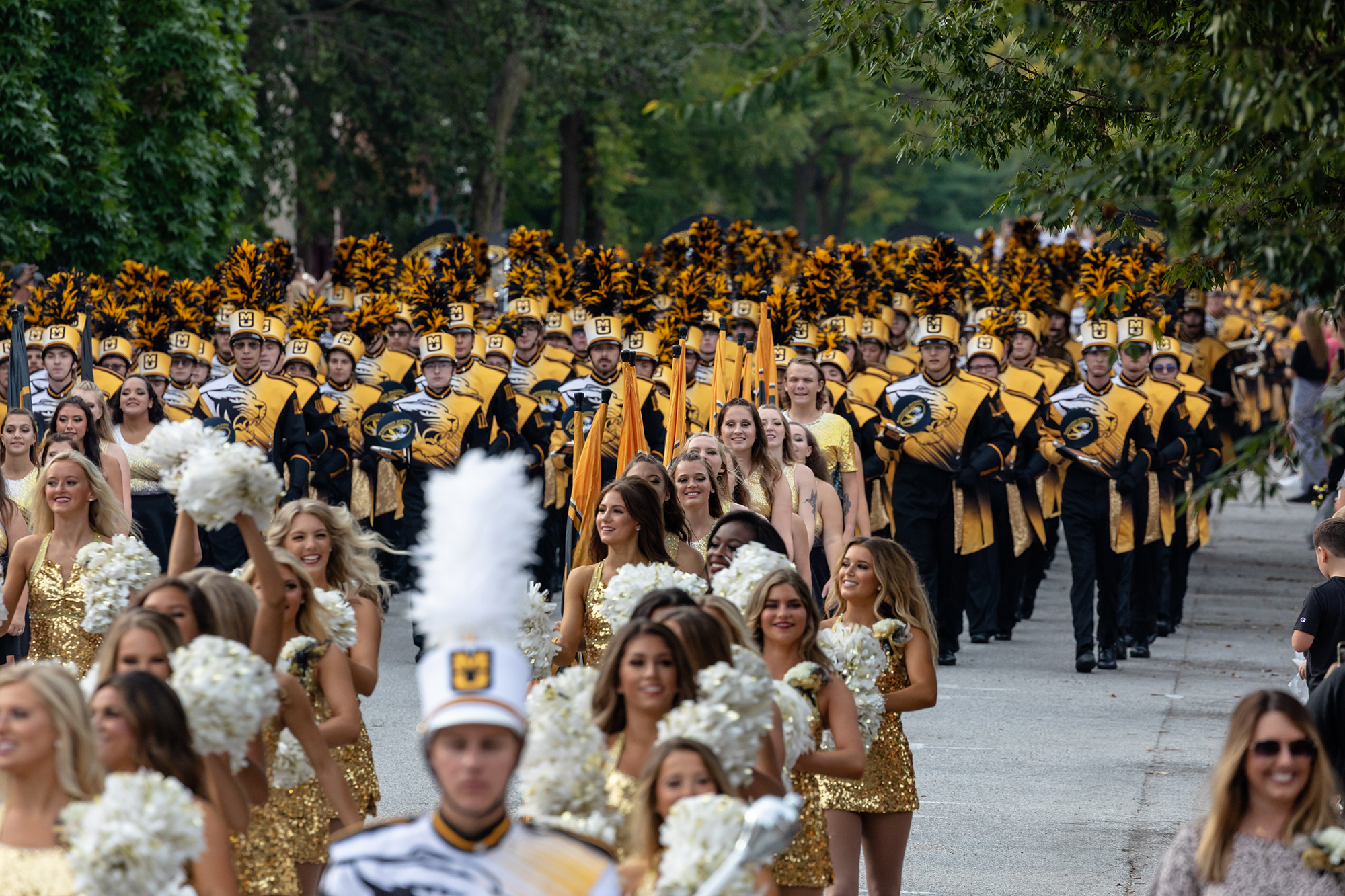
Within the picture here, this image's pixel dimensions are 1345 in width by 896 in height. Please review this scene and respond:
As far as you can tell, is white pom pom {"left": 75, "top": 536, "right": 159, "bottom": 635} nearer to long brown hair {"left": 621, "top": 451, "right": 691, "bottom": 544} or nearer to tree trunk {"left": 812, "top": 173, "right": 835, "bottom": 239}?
long brown hair {"left": 621, "top": 451, "right": 691, "bottom": 544}

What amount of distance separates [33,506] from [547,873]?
194 inches

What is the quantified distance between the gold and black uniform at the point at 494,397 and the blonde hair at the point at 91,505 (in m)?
6.61

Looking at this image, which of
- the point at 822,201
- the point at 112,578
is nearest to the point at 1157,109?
the point at 112,578

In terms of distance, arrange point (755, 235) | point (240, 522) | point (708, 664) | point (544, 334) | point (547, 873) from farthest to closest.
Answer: point (755, 235), point (544, 334), point (240, 522), point (708, 664), point (547, 873)

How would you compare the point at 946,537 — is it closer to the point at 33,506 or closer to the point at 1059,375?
the point at 1059,375

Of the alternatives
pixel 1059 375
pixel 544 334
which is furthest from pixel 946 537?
pixel 544 334

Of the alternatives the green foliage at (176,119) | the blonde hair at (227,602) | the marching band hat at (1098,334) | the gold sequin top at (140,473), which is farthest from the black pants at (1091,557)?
the green foliage at (176,119)

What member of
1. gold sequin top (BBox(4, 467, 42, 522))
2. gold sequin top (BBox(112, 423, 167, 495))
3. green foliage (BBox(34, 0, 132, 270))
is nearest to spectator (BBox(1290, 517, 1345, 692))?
gold sequin top (BBox(4, 467, 42, 522))

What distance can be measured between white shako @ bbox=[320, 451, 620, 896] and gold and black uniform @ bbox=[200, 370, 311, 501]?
35.2 ft

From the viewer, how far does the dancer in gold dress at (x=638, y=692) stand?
4.61 metres

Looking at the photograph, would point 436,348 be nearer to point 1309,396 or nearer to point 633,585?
point 633,585

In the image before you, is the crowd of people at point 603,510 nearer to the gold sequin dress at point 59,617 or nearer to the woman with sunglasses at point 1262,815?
the gold sequin dress at point 59,617

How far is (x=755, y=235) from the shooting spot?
18641 mm

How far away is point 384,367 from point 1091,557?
6.70 meters
